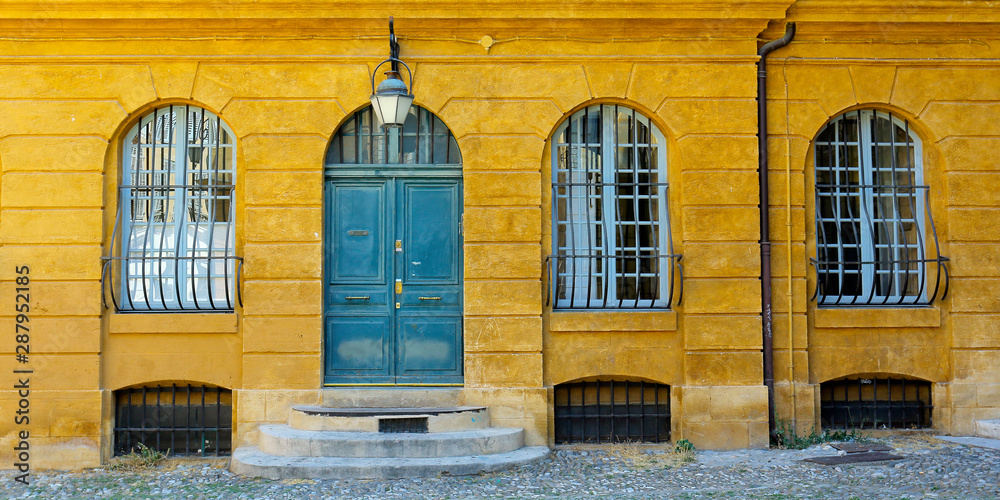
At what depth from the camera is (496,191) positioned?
806cm

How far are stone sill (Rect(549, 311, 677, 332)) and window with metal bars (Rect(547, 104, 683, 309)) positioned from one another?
0.23m

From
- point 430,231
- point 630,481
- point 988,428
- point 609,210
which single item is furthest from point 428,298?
point 988,428

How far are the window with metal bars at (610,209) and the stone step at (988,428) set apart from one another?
11.1ft

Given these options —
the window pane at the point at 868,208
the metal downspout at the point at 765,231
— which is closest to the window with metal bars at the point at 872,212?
the window pane at the point at 868,208

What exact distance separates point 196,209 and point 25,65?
2131 mm

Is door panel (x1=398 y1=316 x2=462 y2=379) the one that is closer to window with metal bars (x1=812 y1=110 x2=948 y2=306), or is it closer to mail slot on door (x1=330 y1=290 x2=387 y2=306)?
mail slot on door (x1=330 y1=290 x2=387 y2=306)

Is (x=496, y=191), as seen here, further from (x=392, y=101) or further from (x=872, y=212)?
(x=872, y=212)

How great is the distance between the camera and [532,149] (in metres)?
8.10

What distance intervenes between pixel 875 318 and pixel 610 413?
2.89 meters

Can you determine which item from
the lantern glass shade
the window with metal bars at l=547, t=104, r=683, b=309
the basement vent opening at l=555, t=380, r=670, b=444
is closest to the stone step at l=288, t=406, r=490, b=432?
the basement vent opening at l=555, t=380, r=670, b=444

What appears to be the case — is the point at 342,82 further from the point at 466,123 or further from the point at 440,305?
the point at 440,305

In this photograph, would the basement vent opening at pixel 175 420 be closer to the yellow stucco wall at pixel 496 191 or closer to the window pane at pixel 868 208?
the yellow stucco wall at pixel 496 191

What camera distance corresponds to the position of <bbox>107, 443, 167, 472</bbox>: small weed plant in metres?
7.68

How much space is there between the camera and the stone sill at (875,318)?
8297mm
